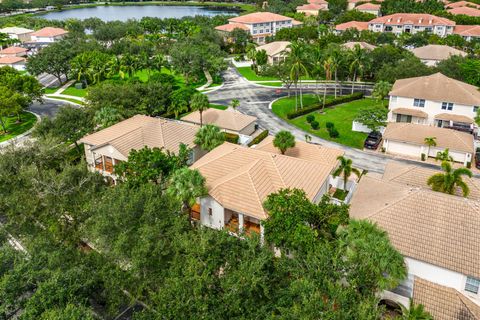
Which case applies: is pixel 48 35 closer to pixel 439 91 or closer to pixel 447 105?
pixel 439 91

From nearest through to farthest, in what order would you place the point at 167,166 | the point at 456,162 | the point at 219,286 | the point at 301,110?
the point at 219,286 → the point at 167,166 → the point at 456,162 → the point at 301,110

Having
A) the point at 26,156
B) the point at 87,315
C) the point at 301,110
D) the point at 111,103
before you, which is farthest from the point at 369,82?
the point at 87,315

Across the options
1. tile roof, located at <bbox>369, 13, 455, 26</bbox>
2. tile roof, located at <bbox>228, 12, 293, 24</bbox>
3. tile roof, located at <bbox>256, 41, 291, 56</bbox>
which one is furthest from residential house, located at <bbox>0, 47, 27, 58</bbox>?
tile roof, located at <bbox>369, 13, 455, 26</bbox>

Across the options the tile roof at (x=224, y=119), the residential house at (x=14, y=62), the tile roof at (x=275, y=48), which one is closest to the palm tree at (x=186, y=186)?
the tile roof at (x=224, y=119)

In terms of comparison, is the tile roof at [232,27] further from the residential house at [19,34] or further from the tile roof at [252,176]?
the tile roof at [252,176]

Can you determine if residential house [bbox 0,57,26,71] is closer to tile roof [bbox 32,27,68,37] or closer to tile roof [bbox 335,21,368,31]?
tile roof [bbox 32,27,68,37]

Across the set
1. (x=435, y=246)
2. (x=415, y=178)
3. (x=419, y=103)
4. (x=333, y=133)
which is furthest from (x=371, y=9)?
(x=435, y=246)

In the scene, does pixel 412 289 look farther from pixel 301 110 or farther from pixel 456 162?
pixel 301 110
